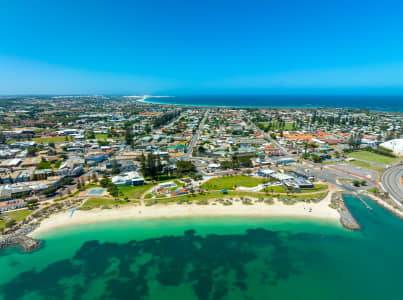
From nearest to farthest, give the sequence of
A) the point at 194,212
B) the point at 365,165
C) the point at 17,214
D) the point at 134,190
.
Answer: the point at 17,214
the point at 194,212
the point at 134,190
the point at 365,165

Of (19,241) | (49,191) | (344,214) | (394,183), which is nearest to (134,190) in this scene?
(49,191)

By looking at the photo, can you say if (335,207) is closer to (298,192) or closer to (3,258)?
(298,192)

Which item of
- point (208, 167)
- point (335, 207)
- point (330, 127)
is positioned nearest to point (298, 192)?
point (335, 207)

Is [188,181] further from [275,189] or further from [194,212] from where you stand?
[275,189]

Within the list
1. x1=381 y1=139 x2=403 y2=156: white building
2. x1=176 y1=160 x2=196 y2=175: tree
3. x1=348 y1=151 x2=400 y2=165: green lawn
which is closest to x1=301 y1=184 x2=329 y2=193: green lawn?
x1=176 y1=160 x2=196 y2=175: tree

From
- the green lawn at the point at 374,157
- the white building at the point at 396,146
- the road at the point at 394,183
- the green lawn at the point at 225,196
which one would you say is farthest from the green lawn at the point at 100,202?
the white building at the point at 396,146

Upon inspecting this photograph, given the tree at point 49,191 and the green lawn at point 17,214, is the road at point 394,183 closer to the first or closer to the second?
the green lawn at point 17,214
